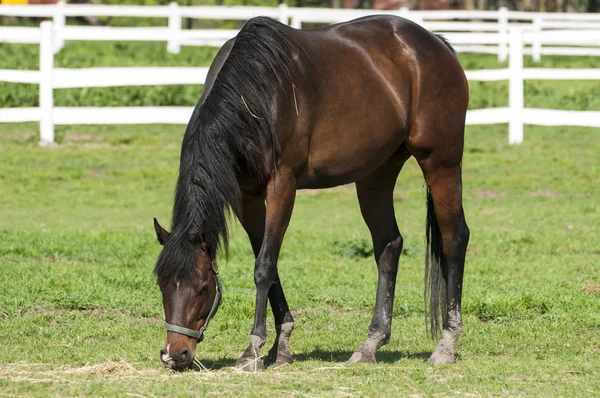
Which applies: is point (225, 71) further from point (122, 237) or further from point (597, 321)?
point (122, 237)

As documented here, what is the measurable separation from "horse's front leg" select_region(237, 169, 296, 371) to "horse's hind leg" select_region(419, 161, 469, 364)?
1.33m

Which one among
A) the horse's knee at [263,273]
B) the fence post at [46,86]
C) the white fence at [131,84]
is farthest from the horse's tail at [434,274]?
the fence post at [46,86]

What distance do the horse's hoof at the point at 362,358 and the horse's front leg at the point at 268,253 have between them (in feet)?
2.47

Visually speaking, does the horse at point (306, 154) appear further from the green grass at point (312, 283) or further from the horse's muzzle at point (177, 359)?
the green grass at point (312, 283)

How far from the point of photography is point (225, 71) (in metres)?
5.74

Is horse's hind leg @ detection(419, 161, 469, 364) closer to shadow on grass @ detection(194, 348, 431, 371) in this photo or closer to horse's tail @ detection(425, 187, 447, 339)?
horse's tail @ detection(425, 187, 447, 339)

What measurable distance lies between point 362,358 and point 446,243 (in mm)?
1013

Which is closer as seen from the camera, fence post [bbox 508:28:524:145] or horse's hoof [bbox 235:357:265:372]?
horse's hoof [bbox 235:357:265:372]

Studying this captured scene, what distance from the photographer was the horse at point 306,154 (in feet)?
17.7

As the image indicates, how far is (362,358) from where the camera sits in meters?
6.30

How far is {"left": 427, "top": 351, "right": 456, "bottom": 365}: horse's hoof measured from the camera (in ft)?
20.3

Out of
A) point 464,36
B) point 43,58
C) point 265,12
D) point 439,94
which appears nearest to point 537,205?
point 464,36

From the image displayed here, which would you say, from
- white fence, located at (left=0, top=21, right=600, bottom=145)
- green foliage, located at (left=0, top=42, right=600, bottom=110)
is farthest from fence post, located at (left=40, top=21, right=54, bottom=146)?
green foliage, located at (left=0, top=42, right=600, bottom=110)

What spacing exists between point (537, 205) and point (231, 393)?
870 cm
